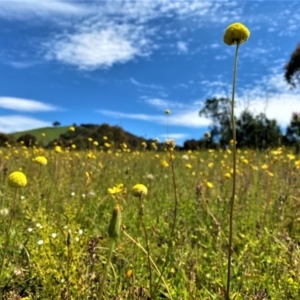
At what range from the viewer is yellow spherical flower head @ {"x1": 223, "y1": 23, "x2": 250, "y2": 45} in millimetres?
901

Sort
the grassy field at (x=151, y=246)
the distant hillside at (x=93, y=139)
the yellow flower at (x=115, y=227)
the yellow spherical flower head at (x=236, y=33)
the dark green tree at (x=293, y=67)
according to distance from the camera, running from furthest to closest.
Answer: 1. the dark green tree at (x=293, y=67)
2. the distant hillside at (x=93, y=139)
3. the grassy field at (x=151, y=246)
4. the yellow spherical flower head at (x=236, y=33)
5. the yellow flower at (x=115, y=227)

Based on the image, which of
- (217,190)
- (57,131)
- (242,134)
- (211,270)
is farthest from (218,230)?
(57,131)

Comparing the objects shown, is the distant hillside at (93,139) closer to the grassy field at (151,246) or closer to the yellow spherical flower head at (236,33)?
the grassy field at (151,246)

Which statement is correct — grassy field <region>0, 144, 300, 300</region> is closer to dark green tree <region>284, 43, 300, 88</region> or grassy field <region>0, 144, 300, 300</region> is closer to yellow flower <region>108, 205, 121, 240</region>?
yellow flower <region>108, 205, 121, 240</region>

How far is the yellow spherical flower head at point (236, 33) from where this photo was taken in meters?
0.90

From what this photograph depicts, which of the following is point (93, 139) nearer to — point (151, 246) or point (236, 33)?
point (151, 246)

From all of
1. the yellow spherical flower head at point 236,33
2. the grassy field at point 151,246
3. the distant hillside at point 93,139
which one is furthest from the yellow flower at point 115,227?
the distant hillside at point 93,139

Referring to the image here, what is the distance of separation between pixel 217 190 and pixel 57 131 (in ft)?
187

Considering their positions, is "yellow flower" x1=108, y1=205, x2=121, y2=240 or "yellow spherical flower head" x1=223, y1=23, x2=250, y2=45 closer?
"yellow flower" x1=108, y1=205, x2=121, y2=240

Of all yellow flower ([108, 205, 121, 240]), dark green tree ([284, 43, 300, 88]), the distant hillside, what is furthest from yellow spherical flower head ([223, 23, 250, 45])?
dark green tree ([284, 43, 300, 88])

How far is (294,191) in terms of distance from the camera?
118 inches

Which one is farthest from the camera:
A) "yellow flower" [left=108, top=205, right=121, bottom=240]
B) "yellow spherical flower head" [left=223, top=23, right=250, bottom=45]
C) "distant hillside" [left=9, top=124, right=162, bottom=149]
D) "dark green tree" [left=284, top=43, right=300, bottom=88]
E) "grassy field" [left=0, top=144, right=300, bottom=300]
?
"dark green tree" [left=284, top=43, right=300, bottom=88]

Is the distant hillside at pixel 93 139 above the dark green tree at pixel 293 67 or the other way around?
the other way around

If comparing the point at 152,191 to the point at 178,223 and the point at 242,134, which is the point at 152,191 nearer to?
the point at 178,223
